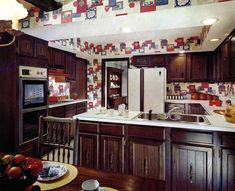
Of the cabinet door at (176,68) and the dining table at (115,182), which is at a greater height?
the cabinet door at (176,68)

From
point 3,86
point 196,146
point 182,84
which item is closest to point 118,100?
point 182,84

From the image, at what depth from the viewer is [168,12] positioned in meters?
1.98

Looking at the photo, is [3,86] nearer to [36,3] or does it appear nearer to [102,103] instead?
[36,3]

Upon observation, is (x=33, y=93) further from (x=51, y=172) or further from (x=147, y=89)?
(x=147, y=89)

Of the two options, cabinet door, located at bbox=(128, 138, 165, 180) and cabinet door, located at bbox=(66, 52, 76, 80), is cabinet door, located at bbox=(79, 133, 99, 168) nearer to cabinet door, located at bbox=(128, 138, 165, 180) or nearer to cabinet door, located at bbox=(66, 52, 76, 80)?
cabinet door, located at bbox=(128, 138, 165, 180)

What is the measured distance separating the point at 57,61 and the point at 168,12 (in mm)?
2884

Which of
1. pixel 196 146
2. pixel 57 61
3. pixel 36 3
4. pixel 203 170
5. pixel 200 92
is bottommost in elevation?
pixel 203 170

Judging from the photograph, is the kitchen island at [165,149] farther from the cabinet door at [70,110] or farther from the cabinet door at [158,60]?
the cabinet door at [158,60]

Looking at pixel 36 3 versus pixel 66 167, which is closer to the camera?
pixel 66 167

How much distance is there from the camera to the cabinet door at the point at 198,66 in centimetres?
451

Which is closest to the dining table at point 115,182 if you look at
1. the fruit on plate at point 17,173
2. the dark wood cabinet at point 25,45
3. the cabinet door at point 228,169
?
the fruit on plate at point 17,173

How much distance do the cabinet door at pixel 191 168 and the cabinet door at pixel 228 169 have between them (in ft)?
0.43

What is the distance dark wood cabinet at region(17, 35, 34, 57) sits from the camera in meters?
2.64

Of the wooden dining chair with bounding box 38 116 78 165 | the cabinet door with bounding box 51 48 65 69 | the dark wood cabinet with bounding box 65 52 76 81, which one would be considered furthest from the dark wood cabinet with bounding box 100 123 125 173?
the dark wood cabinet with bounding box 65 52 76 81
